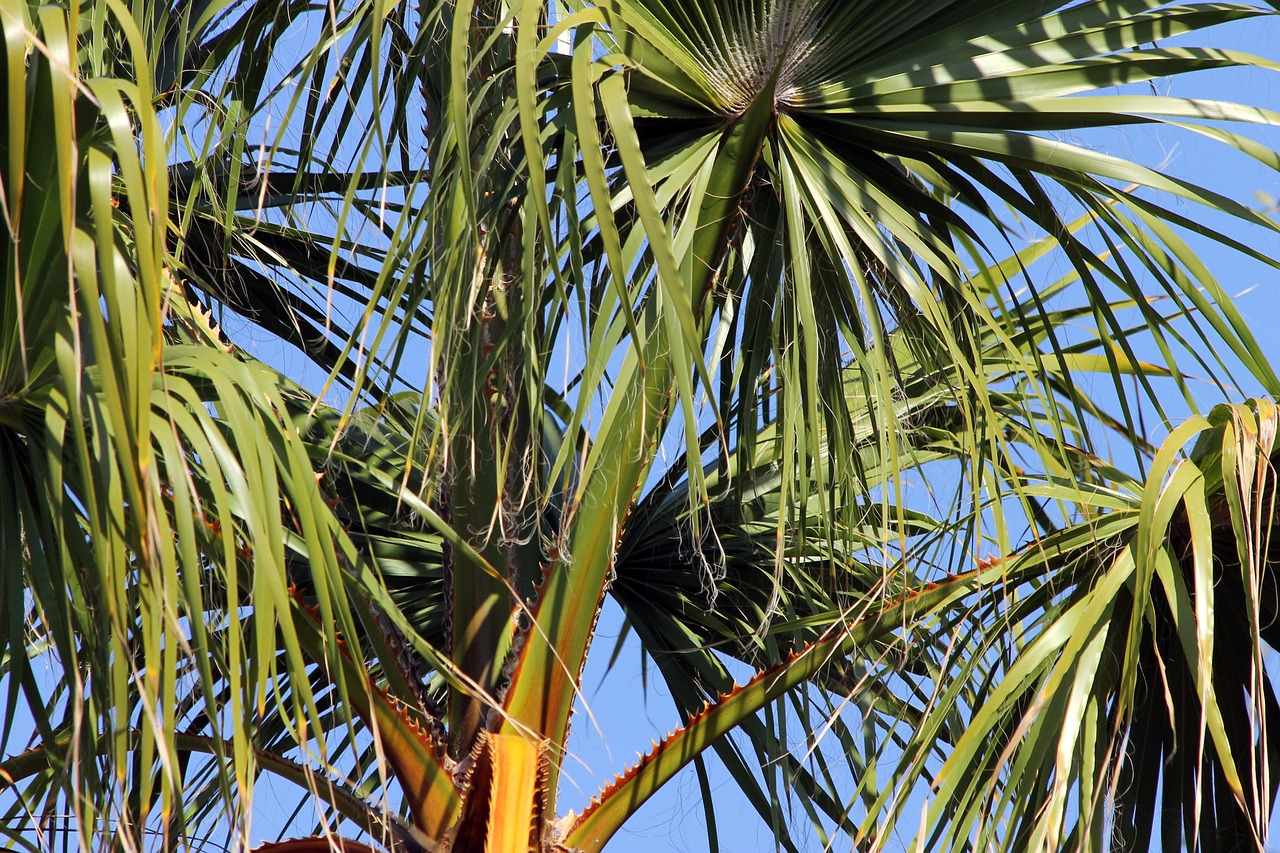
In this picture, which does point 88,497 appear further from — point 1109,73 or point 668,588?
point 668,588

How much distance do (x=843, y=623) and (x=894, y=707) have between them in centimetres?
68

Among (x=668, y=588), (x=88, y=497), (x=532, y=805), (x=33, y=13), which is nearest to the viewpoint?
(x=88, y=497)

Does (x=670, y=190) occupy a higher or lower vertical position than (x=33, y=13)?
lower

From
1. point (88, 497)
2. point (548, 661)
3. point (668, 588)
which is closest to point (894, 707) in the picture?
point (668, 588)

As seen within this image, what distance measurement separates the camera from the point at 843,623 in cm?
183

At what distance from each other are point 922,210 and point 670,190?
0.41 metres

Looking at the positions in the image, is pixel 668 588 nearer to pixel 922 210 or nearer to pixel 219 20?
pixel 922 210

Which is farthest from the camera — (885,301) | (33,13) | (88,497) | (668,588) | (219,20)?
(668,588)

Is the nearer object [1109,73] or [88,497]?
[88,497]

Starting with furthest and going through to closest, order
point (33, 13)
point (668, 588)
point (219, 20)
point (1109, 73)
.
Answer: point (668, 588) < point (219, 20) < point (1109, 73) < point (33, 13)

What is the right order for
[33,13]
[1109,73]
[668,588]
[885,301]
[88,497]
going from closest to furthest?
[88,497]
[33,13]
[1109,73]
[885,301]
[668,588]

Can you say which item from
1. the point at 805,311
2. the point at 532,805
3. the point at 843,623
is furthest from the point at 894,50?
the point at 532,805

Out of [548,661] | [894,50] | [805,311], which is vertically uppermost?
[894,50]

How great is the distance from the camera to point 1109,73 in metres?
1.66
